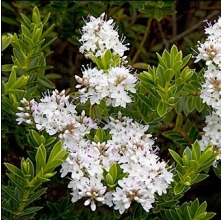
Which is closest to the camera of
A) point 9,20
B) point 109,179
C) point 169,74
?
point 109,179

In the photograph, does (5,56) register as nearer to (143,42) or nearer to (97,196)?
(143,42)

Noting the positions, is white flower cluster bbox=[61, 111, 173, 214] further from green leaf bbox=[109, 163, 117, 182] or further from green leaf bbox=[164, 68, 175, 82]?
green leaf bbox=[164, 68, 175, 82]

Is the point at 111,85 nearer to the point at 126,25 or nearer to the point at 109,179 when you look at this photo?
the point at 109,179

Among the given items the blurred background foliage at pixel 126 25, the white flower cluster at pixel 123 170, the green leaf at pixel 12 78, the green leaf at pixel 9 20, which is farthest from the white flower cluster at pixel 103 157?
the green leaf at pixel 9 20

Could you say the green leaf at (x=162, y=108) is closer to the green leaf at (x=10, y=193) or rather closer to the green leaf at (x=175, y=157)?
the green leaf at (x=175, y=157)

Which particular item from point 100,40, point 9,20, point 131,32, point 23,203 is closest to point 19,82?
point 100,40

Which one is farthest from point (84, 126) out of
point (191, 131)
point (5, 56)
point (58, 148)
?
point (5, 56)

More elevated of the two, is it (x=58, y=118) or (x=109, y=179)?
(x=58, y=118)
